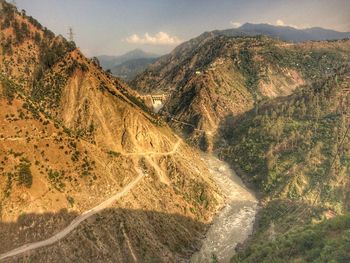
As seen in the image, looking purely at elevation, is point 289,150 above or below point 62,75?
below

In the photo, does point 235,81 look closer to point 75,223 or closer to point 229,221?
point 229,221

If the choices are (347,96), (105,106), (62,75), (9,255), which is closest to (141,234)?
(9,255)

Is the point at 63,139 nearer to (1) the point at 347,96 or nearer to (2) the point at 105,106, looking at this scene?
(2) the point at 105,106

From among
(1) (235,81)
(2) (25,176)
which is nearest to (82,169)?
(2) (25,176)

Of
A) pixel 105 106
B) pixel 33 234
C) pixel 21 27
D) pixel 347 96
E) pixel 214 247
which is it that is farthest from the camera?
pixel 347 96

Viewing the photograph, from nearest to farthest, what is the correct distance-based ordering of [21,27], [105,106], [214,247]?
[214,247]
[105,106]
[21,27]

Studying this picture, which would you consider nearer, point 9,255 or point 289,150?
point 9,255

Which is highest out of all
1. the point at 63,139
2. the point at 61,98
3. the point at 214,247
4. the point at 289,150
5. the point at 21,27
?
the point at 21,27

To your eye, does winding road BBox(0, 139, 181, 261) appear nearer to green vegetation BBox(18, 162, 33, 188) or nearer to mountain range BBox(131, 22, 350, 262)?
green vegetation BBox(18, 162, 33, 188)

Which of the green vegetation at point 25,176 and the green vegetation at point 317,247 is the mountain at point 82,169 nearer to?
the green vegetation at point 25,176
